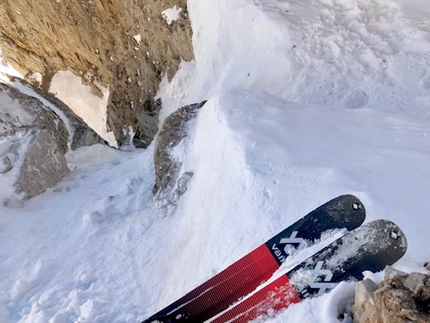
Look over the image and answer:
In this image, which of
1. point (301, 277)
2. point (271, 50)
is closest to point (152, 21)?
point (271, 50)

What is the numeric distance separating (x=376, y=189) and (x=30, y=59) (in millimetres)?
15312

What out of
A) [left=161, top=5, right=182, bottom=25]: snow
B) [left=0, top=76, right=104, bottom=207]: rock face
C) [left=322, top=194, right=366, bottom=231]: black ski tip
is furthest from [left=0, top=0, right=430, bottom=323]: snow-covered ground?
[left=161, top=5, right=182, bottom=25]: snow

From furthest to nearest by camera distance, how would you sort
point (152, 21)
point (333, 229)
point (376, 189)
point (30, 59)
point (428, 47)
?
point (30, 59), point (152, 21), point (428, 47), point (376, 189), point (333, 229)

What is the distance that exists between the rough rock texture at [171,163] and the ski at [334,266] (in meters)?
2.35

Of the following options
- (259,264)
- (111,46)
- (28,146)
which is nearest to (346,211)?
(259,264)

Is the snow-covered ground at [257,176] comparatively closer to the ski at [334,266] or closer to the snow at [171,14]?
the ski at [334,266]

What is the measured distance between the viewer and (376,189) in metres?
3.54

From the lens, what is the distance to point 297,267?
3.08m

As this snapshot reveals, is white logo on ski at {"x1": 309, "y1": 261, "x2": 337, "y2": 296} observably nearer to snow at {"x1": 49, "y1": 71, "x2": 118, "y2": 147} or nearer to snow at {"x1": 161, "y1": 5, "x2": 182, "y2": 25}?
snow at {"x1": 161, "y1": 5, "x2": 182, "y2": 25}

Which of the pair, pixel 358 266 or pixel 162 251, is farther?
pixel 162 251

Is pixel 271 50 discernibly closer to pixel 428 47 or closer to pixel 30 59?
pixel 428 47

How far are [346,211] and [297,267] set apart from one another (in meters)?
0.58

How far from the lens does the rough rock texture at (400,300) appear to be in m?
2.11

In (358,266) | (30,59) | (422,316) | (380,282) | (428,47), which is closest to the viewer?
(422,316)
